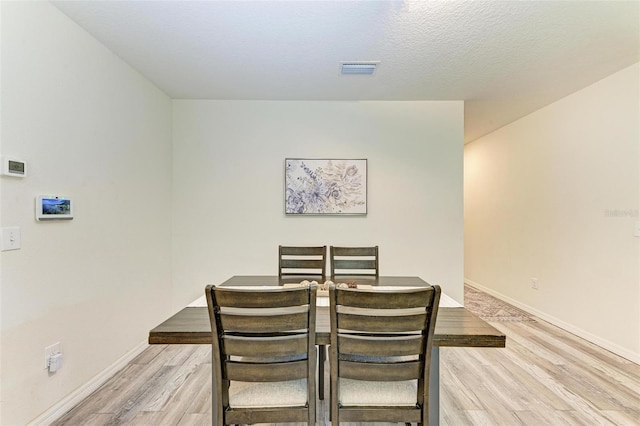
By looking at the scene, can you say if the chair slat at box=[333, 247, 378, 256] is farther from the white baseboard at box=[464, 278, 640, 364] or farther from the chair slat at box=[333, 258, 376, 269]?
the white baseboard at box=[464, 278, 640, 364]

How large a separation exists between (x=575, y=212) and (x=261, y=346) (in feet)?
12.0

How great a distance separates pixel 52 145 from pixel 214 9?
4.33 ft

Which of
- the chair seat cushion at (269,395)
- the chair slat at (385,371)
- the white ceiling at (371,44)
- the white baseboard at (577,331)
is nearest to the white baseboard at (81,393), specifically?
the chair seat cushion at (269,395)

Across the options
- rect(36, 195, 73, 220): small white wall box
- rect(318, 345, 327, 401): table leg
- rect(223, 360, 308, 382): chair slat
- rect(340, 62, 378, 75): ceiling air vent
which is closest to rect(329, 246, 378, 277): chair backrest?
rect(318, 345, 327, 401): table leg

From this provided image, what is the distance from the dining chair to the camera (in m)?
1.27

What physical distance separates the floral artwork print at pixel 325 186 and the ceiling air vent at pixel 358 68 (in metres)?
1.01

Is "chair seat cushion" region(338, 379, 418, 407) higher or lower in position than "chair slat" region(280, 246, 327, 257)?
lower

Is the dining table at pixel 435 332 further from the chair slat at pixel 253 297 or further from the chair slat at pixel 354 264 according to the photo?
the chair slat at pixel 354 264

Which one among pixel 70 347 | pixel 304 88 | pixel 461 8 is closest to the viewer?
pixel 461 8

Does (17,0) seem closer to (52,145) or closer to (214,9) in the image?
(52,145)

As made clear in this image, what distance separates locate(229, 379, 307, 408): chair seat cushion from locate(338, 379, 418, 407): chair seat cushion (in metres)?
0.19

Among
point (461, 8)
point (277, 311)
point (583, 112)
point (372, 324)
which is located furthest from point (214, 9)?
point (583, 112)

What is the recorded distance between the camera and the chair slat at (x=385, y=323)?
1298 mm

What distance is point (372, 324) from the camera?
1.30 metres
